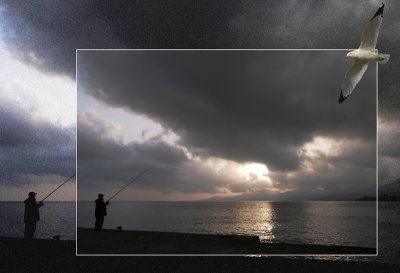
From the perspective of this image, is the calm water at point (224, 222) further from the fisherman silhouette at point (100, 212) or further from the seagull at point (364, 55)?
the seagull at point (364, 55)

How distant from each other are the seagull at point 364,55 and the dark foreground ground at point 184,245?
2314 millimetres

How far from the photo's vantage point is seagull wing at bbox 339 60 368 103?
21.5 feet

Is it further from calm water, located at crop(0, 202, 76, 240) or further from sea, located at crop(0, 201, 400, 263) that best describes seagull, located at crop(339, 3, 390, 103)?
calm water, located at crop(0, 202, 76, 240)

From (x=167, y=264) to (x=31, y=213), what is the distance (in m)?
2.79

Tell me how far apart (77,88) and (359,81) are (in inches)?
161

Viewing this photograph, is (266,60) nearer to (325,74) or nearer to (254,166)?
(325,74)

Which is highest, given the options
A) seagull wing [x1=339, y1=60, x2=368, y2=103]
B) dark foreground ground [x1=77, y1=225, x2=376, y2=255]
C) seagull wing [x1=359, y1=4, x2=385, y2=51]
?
seagull wing [x1=359, y1=4, x2=385, y2=51]

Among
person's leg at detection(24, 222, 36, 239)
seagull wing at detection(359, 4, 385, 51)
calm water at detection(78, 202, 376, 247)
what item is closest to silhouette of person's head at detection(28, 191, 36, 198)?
person's leg at detection(24, 222, 36, 239)

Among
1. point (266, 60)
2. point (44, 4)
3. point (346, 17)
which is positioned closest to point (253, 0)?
point (266, 60)

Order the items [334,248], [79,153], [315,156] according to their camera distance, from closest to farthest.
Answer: [79,153] < [334,248] < [315,156]

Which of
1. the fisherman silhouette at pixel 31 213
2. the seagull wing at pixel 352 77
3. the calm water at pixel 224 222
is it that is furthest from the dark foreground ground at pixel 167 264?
the seagull wing at pixel 352 77

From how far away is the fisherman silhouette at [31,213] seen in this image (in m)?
7.55

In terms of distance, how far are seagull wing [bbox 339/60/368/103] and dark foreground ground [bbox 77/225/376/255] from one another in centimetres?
223

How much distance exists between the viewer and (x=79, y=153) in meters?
6.25
